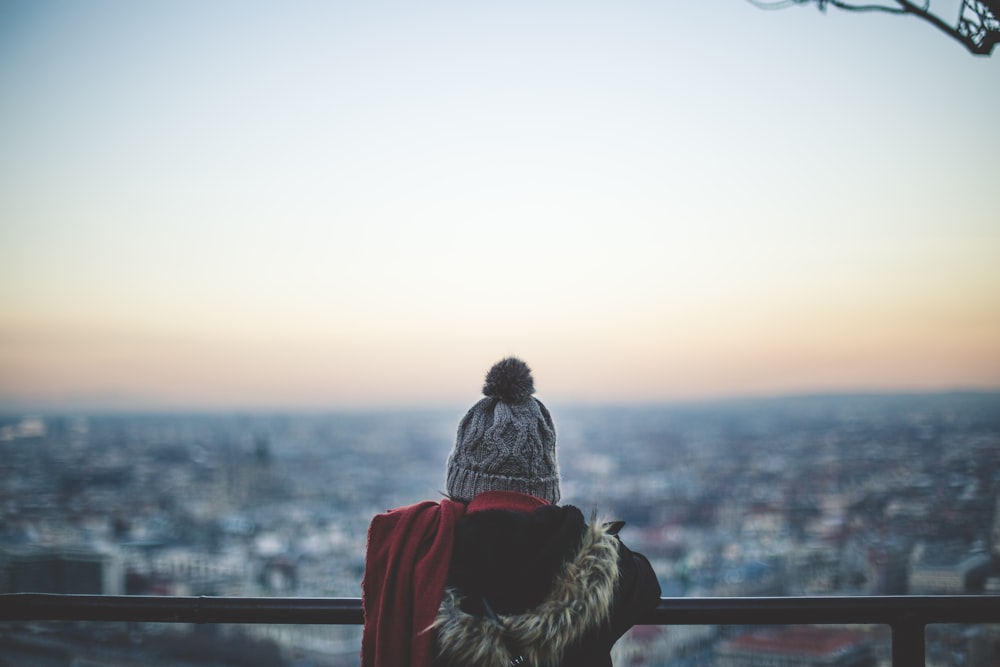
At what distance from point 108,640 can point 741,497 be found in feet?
73.3

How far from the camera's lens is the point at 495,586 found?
1.24 meters

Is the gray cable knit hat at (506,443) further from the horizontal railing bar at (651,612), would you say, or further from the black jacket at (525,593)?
the horizontal railing bar at (651,612)

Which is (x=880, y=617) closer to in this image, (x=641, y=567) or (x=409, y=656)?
(x=641, y=567)

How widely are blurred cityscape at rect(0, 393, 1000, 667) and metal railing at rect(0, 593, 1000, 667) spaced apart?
106mm

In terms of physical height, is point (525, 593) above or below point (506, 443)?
below

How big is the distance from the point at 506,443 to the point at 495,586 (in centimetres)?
30

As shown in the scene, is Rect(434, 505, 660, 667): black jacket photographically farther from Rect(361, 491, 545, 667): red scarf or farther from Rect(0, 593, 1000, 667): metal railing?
Rect(0, 593, 1000, 667): metal railing

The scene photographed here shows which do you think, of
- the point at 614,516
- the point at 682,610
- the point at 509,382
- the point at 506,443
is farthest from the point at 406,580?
the point at 682,610

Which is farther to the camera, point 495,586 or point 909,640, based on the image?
point 909,640

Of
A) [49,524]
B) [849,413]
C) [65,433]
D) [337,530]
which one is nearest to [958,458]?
[337,530]

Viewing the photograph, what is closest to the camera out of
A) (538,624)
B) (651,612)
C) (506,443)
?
(538,624)

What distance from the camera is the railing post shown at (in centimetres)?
175

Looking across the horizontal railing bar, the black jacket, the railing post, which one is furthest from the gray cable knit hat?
the railing post

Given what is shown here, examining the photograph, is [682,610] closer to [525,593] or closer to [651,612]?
[651,612]
